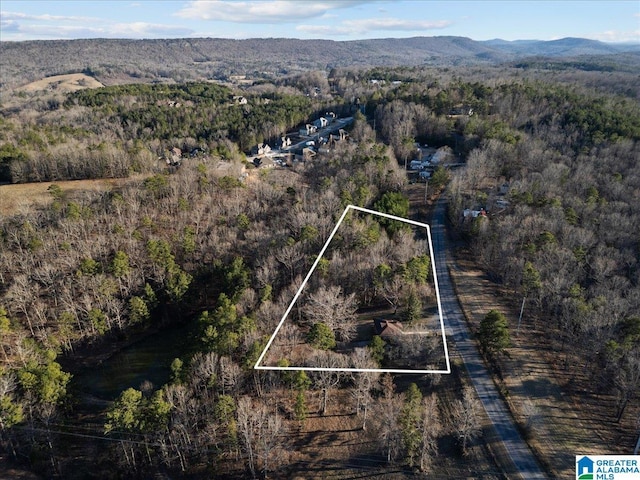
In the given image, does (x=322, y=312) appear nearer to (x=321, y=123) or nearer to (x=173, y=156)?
(x=173, y=156)

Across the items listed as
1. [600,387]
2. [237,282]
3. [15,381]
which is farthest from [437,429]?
[15,381]

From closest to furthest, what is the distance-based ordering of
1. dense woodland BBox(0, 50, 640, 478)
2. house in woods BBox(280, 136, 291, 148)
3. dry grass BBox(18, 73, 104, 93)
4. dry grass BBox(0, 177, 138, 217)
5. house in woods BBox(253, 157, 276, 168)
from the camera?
dense woodland BBox(0, 50, 640, 478) → dry grass BBox(0, 177, 138, 217) → house in woods BBox(253, 157, 276, 168) → house in woods BBox(280, 136, 291, 148) → dry grass BBox(18, 73, 104, 93)

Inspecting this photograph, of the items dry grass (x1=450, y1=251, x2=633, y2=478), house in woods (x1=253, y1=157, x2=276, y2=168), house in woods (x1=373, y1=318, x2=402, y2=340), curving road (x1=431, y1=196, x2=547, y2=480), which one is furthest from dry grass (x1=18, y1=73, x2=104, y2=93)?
dry grass (x1=450, y1=251, x2=633, y2=478)

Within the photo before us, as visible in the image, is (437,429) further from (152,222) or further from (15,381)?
(152,222)

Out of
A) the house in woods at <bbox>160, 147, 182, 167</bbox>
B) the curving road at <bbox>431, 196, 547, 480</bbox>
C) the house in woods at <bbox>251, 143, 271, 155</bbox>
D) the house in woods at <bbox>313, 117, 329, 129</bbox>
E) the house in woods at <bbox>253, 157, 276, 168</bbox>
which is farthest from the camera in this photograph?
the house in woods at <bbox>313, 117, 329, 129</bbox>

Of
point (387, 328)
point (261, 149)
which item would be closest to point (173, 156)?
point (261, 149)

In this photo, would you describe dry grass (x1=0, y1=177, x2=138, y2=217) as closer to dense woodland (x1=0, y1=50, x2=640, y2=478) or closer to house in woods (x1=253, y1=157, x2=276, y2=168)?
dense woodland (x1=0, y1=50, x2=640, y2=478)
